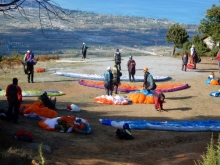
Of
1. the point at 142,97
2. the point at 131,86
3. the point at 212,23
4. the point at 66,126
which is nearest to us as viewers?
the point at 66,126

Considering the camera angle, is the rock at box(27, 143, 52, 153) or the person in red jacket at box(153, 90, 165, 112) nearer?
the rock at box(27, 143, 52, 153)

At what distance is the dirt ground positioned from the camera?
11133 mm

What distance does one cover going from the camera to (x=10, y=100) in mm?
13719

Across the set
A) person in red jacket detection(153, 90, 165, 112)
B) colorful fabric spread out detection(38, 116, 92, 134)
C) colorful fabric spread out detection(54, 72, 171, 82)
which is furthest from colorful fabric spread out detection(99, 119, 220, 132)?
colorful fabric spread out detection(54, 72, 171, 82)

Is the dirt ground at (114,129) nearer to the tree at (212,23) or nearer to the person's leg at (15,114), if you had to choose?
the person's leg at (15,114)

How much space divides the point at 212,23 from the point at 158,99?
2561cm

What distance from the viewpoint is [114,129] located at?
14.9m

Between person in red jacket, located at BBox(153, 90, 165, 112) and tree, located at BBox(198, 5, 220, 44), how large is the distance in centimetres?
2269

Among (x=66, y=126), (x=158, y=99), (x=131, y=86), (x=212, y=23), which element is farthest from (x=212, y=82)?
(x=212, y=23)

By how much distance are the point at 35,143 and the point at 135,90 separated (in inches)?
454

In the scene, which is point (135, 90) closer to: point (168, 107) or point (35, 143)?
point (168, 107)

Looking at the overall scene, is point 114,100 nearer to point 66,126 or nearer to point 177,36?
point 66,126

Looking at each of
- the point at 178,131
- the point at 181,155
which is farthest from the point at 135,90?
the point at 181,155

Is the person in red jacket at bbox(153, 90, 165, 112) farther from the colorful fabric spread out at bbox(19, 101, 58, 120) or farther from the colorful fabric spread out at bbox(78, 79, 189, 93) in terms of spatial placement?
the colorful fabric spread out at bbox(19, 101, 58, 120)
